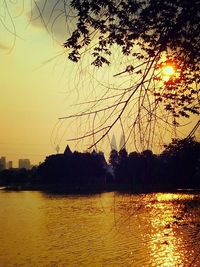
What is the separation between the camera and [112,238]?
83.0 ft

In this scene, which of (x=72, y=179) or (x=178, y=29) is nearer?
(x=178, y=29)

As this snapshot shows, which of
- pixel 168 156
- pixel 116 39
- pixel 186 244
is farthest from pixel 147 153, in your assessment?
pixel 186 244

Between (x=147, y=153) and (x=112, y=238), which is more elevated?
(x=147, y=153)

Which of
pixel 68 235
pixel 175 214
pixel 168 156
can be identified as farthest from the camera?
pixel 175 214

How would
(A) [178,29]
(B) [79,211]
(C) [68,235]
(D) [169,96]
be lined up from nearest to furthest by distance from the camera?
1. (A) [178,29]
2. (D) [169,96]
3. (C) [68,235]
4. (B) [79,211]

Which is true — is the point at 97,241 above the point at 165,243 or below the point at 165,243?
above

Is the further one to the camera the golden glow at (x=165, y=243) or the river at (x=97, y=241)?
the golden glow at (x=165, y=243)

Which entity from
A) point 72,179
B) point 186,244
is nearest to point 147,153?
point 186,244

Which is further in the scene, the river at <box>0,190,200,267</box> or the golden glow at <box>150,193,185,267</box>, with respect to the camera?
the golden glow at <box>150,193,185,267</box>

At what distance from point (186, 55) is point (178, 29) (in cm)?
44

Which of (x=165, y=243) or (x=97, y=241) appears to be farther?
(x=97, y=241)

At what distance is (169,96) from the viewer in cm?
439

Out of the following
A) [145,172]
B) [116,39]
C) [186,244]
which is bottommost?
[186,244]

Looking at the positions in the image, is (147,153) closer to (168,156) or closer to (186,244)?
(168,156)
